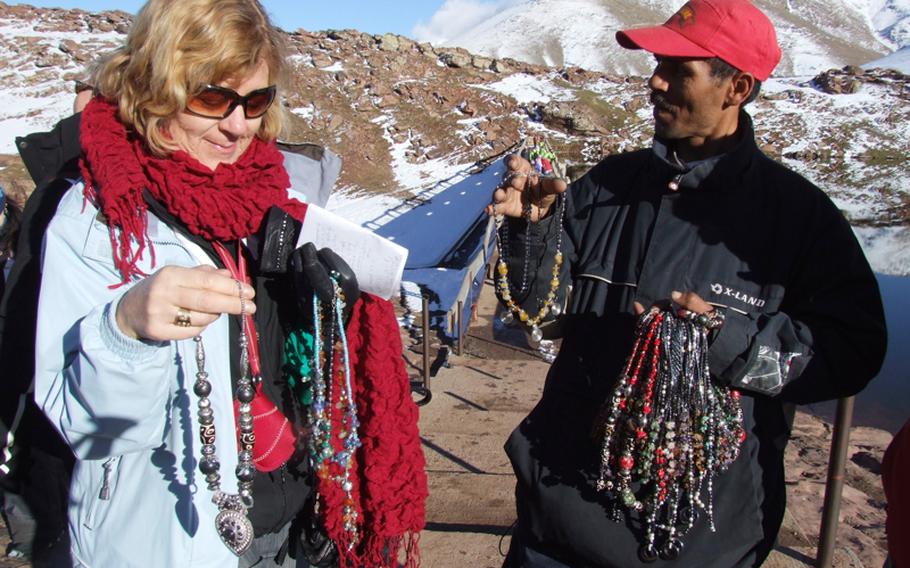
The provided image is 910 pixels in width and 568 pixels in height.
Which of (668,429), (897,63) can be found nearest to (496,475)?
(668,429)

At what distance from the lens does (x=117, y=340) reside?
3.49 feet

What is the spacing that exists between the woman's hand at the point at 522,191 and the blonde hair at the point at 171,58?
67cm

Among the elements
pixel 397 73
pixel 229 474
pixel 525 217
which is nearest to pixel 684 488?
pixel 525 217

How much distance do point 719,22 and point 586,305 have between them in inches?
30.0

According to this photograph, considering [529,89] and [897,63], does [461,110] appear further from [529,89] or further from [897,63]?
[897,63]

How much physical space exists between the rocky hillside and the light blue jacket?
12.9m

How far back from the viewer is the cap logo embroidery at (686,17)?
155 cm

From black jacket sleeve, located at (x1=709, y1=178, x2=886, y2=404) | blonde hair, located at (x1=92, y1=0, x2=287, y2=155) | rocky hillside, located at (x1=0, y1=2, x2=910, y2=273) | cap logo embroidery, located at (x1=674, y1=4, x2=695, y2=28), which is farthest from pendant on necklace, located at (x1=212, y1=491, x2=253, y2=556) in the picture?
rocky hillside, located at (x1=0, y1=2, x2=910, y2=273)

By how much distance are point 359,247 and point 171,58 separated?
52cm

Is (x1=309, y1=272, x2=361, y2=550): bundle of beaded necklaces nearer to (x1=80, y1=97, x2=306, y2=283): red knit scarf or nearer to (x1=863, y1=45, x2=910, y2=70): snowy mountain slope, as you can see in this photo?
(x1=80, y1=97, x2=306, y2=283): red knit scarf

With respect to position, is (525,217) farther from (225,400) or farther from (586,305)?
(225,400)

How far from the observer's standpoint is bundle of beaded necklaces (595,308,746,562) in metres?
1.44

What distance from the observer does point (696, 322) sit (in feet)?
4.64

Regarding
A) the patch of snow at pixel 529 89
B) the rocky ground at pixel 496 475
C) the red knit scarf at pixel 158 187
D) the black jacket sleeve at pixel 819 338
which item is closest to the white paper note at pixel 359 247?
the red knit scarf at pixel 158 187
